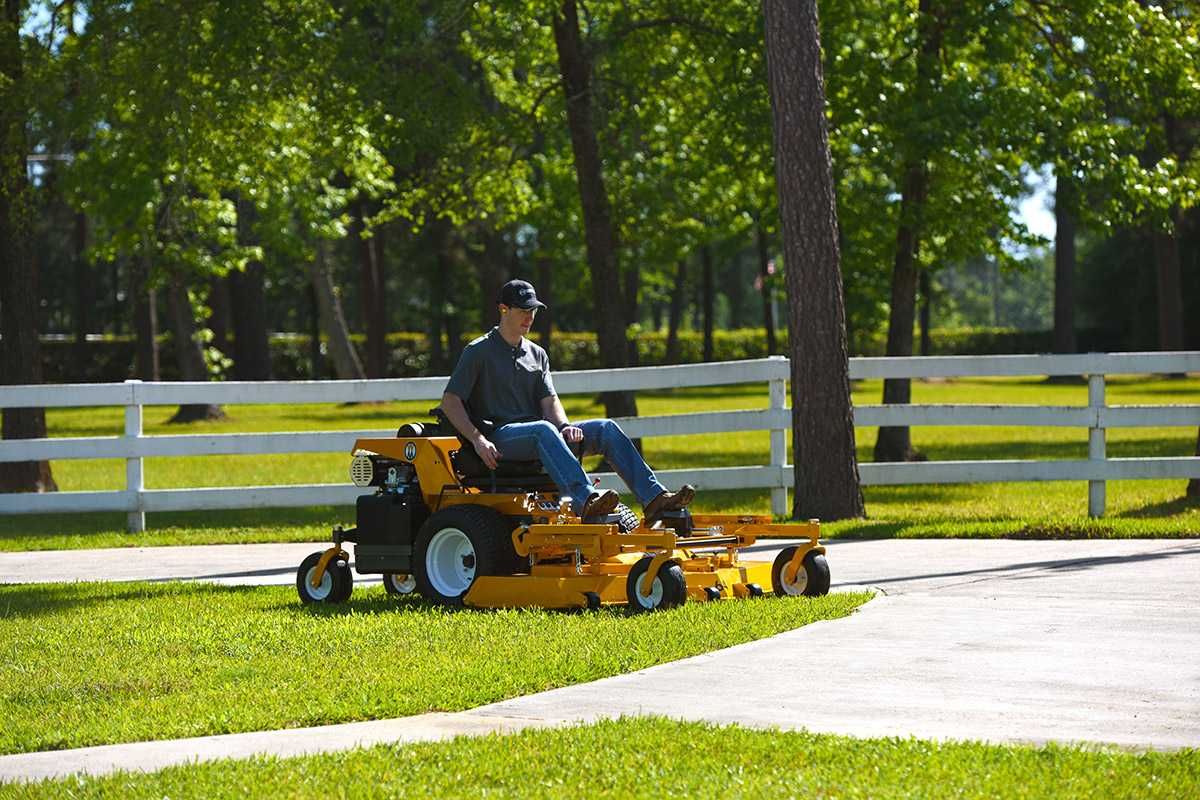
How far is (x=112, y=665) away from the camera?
7.84m

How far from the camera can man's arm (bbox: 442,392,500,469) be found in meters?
9.61

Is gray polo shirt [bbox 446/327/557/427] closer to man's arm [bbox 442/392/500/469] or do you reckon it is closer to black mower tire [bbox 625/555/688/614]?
man's arm [bbox 442/392/500/469]

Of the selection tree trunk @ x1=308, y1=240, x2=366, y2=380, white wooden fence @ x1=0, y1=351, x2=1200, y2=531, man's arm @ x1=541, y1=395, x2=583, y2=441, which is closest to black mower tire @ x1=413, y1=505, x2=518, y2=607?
man's arm @ x1=541, y1=395, x2=583, y2=441

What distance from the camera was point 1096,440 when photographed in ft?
46.7

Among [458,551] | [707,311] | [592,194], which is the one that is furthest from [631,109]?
[707,311]

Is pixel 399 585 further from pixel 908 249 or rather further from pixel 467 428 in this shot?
pixel 908 249

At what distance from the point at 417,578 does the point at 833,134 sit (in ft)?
41.7

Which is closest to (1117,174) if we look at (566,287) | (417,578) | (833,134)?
(833,134)

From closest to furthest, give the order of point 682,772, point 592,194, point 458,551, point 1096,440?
point 682,772 → point 458,551 → point 1096,440 → point 592,194

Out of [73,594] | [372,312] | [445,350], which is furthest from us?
[445,350]

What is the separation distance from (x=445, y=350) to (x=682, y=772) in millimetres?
56667

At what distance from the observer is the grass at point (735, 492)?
47.1 ft

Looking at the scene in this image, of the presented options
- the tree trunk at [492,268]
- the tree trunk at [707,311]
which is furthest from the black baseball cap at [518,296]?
the tree trunk at [707,311]

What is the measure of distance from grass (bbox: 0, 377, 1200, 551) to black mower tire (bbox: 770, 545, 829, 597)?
401 centimetres
